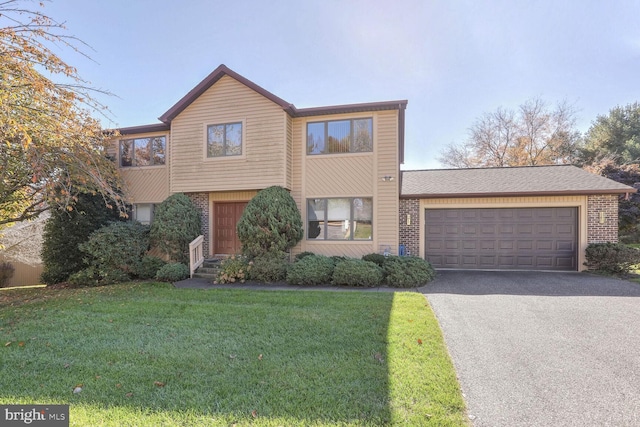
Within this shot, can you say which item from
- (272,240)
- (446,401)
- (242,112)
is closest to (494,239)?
(272,240)

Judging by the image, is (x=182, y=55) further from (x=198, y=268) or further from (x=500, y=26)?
(x=500, y=26)

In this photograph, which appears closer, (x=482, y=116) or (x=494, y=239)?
(x=494, y=239)

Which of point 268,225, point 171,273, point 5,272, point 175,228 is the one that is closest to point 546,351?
point 268,225

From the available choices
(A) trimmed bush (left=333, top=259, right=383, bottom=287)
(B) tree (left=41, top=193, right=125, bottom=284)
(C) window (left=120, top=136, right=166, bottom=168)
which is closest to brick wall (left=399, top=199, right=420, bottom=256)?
(A) trimmed bush (left=333, top=259, right=383, bottom=287)

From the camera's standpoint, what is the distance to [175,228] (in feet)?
33.4

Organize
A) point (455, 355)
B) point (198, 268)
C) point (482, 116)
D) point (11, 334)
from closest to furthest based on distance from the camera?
point (455, 355)
point (11, 334)
point (198, 268)
point (482, 116)

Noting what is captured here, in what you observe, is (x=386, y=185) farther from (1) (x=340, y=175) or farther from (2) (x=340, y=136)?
(2) (x=340, y=136)

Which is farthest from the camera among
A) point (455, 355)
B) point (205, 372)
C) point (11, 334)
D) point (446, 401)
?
point (11, 334)

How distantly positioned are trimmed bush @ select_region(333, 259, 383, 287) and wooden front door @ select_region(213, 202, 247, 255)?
4.60 m

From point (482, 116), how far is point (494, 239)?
18593 millimetres

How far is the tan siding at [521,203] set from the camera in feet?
32.9

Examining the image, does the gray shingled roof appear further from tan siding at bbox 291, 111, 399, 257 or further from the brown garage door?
tan siding at bbox 291, 111, 399, 257

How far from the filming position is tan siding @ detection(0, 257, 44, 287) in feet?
50.1

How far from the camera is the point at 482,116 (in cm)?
2512
